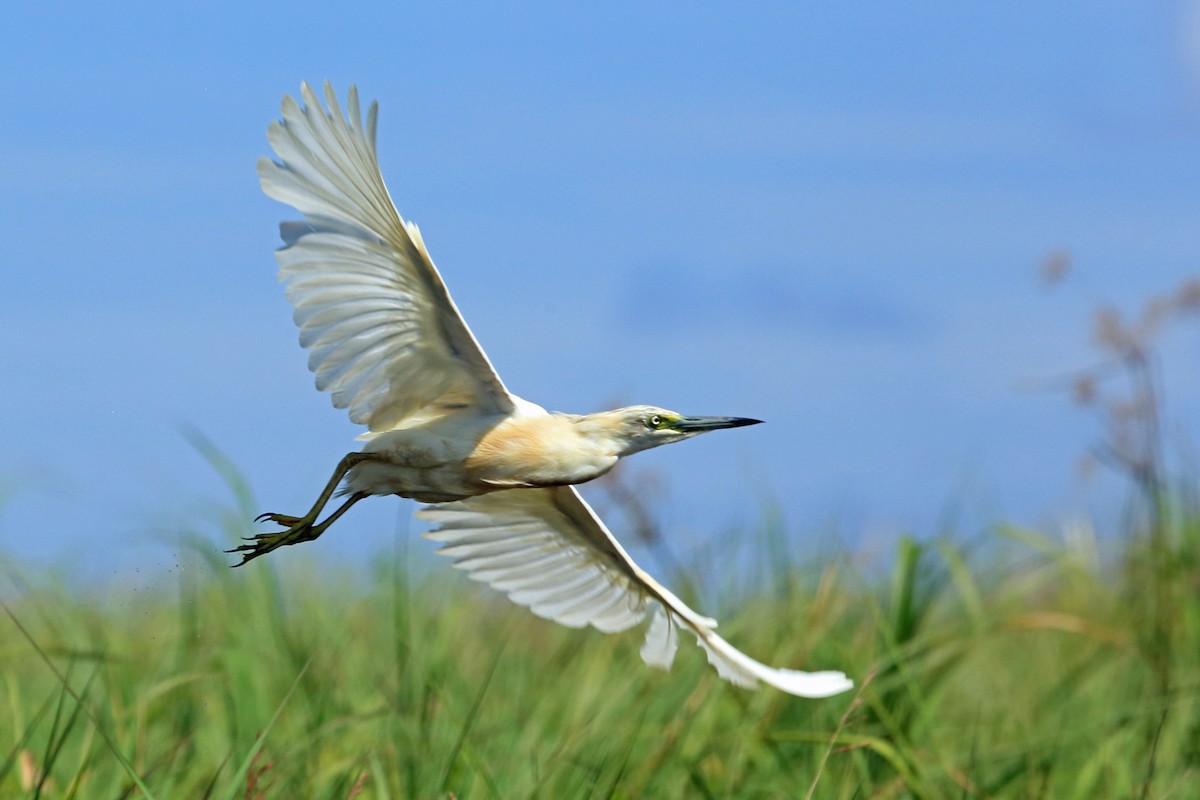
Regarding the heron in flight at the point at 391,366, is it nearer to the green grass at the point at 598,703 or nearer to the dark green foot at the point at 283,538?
the dark green foot at the point at 283,538

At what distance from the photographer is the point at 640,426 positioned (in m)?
3.13

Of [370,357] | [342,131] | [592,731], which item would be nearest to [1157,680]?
[592,731]

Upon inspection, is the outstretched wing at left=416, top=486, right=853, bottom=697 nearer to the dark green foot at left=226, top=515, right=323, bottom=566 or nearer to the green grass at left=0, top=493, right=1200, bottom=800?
the green grass at left=0, top=493, right=1200, bottom=800

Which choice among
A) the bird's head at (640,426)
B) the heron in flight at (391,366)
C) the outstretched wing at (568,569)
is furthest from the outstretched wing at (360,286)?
the outstretched wing at (568,569)

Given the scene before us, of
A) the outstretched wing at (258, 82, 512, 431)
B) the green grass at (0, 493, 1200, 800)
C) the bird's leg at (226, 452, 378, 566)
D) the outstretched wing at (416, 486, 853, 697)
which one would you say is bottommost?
the green grass at (0, 493, 1200, 800)

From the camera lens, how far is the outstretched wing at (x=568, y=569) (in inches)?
163

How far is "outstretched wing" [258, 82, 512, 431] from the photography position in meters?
3.10

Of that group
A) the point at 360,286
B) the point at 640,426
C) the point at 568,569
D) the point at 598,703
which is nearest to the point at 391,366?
the point at 360,286

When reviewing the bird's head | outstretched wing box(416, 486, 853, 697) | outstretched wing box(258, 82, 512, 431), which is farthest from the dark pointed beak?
outstretched wing box(416, 486, 853, 697)

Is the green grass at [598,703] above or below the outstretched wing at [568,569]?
below

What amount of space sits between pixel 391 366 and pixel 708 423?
777 millimetres

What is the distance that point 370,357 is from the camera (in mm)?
3443

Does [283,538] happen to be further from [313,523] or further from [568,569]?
[568,569]

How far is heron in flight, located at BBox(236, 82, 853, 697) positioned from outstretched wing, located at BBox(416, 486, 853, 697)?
0.32 meters
